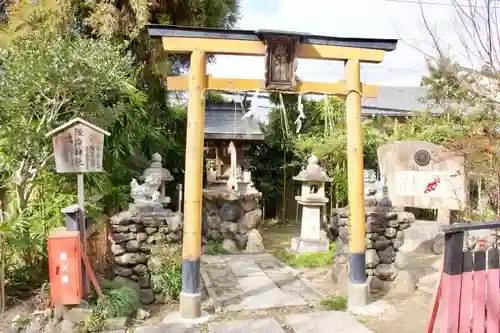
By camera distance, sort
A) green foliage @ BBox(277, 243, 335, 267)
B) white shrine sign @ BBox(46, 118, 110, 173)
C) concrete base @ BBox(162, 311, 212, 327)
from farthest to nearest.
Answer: green foliage @ BBox(277, 243, 335, 267) < white shrine sign @ BBox(46, 118, 110, 173) < concrete base @ BBox(162, 311, 212, 327)

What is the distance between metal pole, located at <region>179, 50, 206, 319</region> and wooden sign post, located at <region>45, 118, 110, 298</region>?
1.19 metres

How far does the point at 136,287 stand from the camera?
5.91m

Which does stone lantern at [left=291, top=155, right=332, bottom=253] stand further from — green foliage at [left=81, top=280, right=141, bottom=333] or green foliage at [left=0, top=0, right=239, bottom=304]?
green foliage at [left=81, top=280, right=141, bottom=333]

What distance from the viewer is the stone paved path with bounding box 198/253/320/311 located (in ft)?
19.5

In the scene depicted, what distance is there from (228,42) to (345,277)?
394 centimetres

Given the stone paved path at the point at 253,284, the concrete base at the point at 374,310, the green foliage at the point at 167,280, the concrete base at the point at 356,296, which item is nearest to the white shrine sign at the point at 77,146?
the green foliage at the point at 167,280

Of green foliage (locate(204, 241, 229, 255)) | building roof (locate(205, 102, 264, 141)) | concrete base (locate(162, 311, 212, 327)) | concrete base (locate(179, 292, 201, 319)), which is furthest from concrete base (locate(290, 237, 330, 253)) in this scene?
concrete base (locate(179, 292, 201, 319))

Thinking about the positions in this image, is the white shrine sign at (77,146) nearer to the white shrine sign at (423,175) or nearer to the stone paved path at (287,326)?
the stone paved path at (287,326)

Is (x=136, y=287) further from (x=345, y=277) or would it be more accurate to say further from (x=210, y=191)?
(x=210, y=191)

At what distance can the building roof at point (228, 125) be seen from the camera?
11047mm

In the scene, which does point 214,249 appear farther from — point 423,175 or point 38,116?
point 423,175

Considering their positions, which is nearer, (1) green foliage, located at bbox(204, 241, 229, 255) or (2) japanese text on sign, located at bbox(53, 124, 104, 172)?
(2) japanese text on sign, located at bbox(53, 124, 104, 172)

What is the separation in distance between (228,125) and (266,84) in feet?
19.3

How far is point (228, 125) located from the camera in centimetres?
1159
